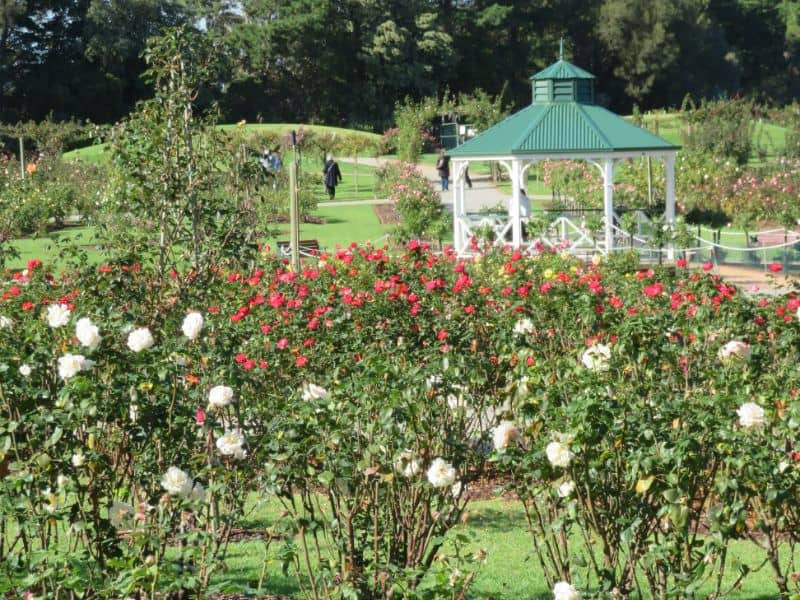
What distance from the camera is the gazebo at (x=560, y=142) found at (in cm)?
1784

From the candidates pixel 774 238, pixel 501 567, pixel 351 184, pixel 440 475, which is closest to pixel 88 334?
pixel 440 475

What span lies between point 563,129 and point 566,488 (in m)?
15.1

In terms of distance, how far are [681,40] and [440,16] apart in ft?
36.2

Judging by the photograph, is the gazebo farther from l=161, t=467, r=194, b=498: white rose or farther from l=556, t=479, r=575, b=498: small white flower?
l=161, t=467, r=194, b=498: white rose

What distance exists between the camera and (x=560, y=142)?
17953mm

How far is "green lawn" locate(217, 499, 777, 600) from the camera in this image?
5.10 meters

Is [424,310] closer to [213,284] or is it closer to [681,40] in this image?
[213,284]

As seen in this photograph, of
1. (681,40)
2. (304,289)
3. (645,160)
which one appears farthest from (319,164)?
(304,289)

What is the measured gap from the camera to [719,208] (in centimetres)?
2184

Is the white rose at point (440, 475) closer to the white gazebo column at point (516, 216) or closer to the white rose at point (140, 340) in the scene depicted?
the white rose at point (140, 340)

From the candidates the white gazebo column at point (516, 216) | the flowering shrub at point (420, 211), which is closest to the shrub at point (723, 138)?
the flowering shrub at point (420, 211)

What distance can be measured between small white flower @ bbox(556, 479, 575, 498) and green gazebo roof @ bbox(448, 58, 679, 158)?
47.1ft

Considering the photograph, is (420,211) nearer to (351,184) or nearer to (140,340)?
(351,184)

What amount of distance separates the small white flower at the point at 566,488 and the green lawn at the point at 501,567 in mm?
744
